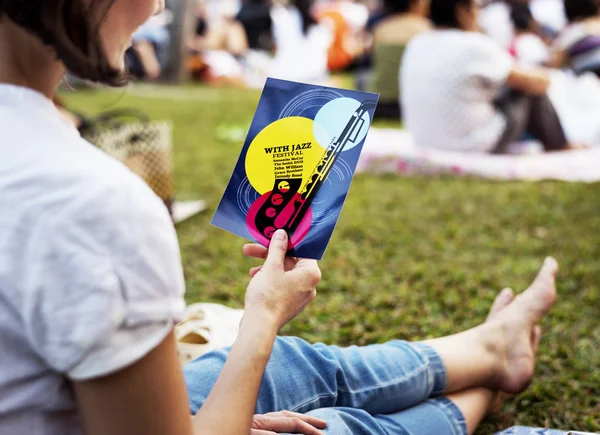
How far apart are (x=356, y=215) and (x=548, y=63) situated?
3.77m

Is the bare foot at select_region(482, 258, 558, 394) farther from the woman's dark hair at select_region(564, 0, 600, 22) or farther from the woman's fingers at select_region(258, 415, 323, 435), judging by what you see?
the woman's dark hair at select_region(564, 0, 600, 22)

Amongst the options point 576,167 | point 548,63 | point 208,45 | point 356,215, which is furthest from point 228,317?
point 208,45

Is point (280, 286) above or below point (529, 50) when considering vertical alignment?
above

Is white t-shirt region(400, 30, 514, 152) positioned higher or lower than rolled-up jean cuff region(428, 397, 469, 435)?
lower

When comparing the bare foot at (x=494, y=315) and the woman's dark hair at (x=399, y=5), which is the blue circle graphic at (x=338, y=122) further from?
the woman's dark hair at (x=399, y=5)

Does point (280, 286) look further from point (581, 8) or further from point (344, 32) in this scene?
point (344, 32)

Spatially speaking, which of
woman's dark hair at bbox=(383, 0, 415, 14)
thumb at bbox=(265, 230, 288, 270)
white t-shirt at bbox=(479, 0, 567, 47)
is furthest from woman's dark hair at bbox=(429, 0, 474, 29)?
thumb at bbox=(265, 230, 288, 270)

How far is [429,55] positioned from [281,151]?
3370 millimetres

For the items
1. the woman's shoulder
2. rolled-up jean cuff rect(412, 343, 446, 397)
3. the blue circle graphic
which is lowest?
rolled-up jean cuff rect(412, 343, 446, 397)

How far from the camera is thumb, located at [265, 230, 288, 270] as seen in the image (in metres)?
1.05

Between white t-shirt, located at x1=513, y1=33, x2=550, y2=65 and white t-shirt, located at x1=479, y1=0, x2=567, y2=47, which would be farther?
white t-shirt, located at x1=479, y1=0, x2=567, y2=47

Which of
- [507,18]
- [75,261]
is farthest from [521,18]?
[75,261]

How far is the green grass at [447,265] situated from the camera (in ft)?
6.38

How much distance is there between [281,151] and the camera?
3.89 ft
